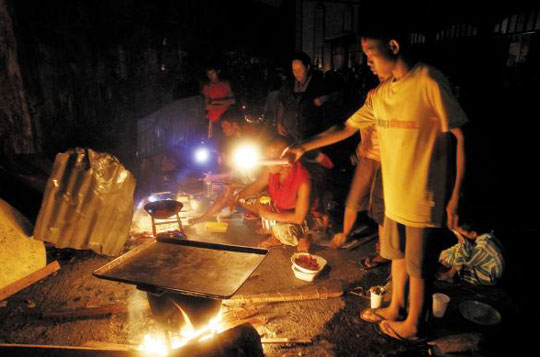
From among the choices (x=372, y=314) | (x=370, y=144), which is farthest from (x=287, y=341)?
(x=370, y=144)

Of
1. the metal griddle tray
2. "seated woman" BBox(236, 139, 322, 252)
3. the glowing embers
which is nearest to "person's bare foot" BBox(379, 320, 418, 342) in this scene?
the metal griddle tray

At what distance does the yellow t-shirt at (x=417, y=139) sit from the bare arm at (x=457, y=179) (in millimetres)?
63

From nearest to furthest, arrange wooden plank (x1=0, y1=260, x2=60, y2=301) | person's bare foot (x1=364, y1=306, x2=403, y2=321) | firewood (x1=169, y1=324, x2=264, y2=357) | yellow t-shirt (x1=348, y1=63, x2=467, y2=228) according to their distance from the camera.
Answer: firewood (x1=169, y1=324, x2=264, y2=357) → yellow t-shirt (x1=348, y1=63, x2=467, y2=228) → person's bare foot (x1=364, y1=306, x2=403, y2=321) → wooden plank (x1=0, y1=260, x2=60, y2=301)

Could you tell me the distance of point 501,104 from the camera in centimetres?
1244

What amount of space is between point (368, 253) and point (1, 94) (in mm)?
6587

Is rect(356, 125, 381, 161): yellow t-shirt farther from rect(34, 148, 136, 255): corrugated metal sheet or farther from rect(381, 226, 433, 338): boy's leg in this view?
rect(34, 148, 136, 255): corrugated metal sheet

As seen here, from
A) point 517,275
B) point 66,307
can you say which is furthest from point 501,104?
point 66,307

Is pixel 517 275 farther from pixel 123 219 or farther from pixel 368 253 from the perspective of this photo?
pixel 123 219

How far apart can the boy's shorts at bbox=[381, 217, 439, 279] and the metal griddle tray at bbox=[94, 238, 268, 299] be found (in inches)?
52.2

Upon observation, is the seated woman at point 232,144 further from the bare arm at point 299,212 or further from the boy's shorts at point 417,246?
the boy's shorts at point 417,246

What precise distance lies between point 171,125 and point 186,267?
848cm

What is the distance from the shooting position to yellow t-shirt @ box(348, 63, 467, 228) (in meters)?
2.67

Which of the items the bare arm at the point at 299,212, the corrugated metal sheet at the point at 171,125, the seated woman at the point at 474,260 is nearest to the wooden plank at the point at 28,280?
the bare arm at the point at 299,212

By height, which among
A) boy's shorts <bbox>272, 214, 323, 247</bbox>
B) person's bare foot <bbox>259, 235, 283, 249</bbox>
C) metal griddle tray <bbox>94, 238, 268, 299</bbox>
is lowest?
person's bare foot <bbox>259, 235, 283, 249</bbox>
